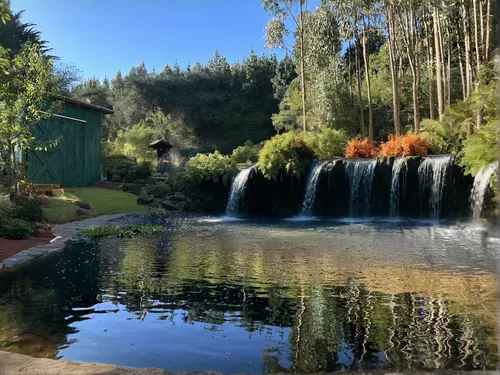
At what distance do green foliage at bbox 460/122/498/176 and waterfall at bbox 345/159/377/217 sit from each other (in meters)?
3.68

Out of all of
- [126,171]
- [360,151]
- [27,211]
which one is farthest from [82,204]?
[360,151]

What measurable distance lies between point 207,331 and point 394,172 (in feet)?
47.1

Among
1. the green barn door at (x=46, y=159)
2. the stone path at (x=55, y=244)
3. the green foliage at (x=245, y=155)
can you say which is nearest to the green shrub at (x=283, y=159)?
the green foliage at (x=245, y=155)

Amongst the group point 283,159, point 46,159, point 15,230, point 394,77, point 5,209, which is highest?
point 394,77

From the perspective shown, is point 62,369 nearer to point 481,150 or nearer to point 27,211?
point 27,211

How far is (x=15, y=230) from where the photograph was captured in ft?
31.1

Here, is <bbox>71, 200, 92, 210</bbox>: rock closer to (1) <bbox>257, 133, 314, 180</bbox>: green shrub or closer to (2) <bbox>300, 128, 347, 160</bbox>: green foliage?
(1) <bbox>257, 133, 314, 180</bbox>: green shrub

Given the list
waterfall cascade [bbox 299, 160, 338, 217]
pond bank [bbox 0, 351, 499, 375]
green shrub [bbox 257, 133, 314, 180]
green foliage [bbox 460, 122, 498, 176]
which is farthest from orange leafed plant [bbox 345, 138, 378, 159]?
pond bank [bbox 0, 351, 499, 375]

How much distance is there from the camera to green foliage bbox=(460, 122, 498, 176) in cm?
1334

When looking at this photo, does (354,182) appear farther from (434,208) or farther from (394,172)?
(434,208)

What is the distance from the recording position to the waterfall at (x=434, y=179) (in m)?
15.9

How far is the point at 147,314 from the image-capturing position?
4777 millimetres

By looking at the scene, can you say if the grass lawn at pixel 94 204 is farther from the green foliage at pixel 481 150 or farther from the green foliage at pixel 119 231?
the green foliage at pixel 481 150

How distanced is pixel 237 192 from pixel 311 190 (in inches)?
145
